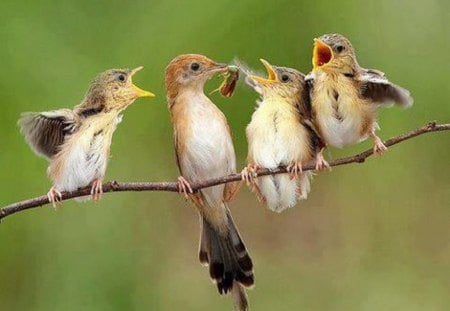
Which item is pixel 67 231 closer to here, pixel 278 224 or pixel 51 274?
pixel 51 274

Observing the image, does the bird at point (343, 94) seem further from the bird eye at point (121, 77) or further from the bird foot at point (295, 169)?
the bird eye at point (121, 77)

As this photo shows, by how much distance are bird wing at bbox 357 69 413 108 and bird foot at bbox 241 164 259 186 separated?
0.17 m

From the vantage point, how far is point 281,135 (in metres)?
1.53

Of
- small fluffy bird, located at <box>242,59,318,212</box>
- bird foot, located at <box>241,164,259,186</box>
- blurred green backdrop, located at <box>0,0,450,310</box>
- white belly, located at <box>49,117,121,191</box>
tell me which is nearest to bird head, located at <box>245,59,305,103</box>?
small fluffy bird, located at <box>242,59,318,212</box>

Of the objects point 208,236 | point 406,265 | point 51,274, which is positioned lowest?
point 406,265

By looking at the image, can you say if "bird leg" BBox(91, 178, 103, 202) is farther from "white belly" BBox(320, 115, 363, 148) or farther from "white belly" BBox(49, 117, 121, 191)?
"white belly" BBox(320, 115, 363, 148)

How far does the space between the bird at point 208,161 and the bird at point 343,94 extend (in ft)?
0.39

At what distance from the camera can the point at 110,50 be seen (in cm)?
320

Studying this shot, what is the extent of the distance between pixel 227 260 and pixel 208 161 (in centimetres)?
17

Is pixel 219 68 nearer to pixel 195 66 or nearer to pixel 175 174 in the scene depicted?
pixel 195 66

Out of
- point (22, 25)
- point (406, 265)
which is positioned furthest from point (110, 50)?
point (406, 265)

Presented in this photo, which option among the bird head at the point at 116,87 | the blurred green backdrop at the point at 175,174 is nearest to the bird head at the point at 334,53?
the bird head at the point at 116,87

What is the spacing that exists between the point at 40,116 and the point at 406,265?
218 cm

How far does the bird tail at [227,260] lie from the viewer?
164 centimetres
